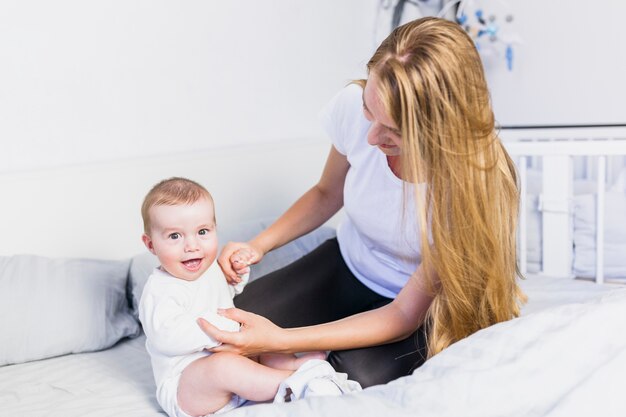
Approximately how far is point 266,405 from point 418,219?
399 millimetres

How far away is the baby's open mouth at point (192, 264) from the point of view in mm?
1255

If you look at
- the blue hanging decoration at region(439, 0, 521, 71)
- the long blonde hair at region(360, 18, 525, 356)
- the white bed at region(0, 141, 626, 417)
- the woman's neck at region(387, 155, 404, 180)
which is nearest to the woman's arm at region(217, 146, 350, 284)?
the woman's neck at region(387, 155, 404, 180)

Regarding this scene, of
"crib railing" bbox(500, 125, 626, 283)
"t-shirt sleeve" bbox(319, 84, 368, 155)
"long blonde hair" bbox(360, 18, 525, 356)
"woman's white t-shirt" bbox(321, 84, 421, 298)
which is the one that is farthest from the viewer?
"crib railing" bbox(500, 125, 626, 283)

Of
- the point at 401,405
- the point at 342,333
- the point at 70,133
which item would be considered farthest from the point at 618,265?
the point at 70,133

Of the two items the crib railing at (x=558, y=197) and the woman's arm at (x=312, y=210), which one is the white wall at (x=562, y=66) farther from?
the woman's arm at (x=312, y=210)

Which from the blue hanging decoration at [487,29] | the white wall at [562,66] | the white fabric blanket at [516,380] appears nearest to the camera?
the white fabric blanket at [516,380]

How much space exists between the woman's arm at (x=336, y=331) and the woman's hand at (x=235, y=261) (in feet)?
0.73

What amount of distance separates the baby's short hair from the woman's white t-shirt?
0.33m

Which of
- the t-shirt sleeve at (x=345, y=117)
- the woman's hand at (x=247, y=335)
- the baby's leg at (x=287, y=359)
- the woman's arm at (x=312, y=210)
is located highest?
the t-shirt sleeve at (x=345, y=117)

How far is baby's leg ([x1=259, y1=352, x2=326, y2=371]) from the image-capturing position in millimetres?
1274

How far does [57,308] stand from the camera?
1547mm

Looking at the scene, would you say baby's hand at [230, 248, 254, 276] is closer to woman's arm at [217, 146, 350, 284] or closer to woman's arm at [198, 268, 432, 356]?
woman's arm at [217, 146, 350, 284]

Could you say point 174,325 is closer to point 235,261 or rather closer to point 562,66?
point 235,261

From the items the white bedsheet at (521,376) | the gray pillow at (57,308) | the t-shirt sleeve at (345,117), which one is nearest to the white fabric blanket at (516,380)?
the white bedsheet at (521,376)
